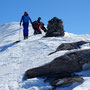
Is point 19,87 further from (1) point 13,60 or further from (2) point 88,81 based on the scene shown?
(1) point 13,60

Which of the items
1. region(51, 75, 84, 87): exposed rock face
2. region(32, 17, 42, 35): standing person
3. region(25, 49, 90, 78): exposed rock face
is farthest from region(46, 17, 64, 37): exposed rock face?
region(51, 75, 84, 87): exposed rock face

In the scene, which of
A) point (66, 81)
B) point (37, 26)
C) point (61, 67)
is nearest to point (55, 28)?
point (37, 26)

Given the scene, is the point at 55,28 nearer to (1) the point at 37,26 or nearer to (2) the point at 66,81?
(1) the point at 37,26

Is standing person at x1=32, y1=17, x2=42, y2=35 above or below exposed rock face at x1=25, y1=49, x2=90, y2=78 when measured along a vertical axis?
above

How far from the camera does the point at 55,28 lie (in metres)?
16.1

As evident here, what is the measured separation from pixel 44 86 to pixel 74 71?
1.27 m

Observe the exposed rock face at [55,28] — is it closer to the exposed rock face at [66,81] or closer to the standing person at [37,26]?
the standing person at [37,26]

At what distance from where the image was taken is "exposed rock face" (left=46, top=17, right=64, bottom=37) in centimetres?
1535

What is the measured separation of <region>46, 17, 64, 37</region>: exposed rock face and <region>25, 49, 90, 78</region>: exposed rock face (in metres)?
8.23

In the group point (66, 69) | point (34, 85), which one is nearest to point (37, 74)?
→ point (34, 85)

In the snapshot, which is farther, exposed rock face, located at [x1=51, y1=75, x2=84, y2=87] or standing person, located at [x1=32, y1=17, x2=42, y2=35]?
standing person, located at [x1=32, y1=17, x2=42, y2=35]

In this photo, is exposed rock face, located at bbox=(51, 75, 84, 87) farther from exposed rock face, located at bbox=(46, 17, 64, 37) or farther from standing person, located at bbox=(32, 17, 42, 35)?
standing person, located at bbox=(32, 17, 42, 35)

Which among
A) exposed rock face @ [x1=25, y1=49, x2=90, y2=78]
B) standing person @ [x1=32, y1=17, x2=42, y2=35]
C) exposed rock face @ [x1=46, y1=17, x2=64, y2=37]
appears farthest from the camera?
standing person @ [x1=32, y1=17, x2=42, y2=35]

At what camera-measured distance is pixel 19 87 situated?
20.3ft
